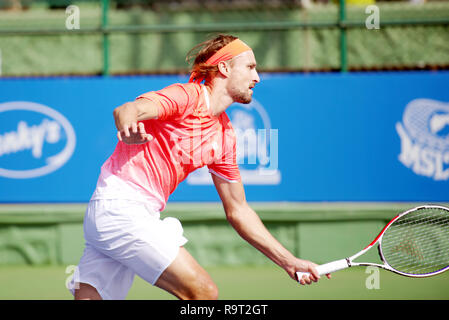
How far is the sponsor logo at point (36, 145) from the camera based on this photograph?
689 cm

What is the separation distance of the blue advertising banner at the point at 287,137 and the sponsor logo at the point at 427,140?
10 millimetres

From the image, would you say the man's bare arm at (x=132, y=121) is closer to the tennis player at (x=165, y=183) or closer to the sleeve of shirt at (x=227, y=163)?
the tennis player at (x=165, y=183)

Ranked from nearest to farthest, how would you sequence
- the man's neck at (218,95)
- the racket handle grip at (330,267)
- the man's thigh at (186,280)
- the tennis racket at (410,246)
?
the man's thigh at (186,280) < the racket handle grip at (330,267) < the man's neck at (218,95) < the tennis racket at (410,246)

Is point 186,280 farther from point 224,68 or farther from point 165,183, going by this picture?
point 224,68

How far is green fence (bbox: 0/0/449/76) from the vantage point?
7578 millimetres

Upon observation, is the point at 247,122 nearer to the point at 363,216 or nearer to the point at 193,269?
the point at 363,216

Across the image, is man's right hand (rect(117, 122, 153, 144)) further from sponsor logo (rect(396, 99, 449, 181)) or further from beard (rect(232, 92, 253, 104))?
sponsor logo (rect(396, 99, 449, 181))

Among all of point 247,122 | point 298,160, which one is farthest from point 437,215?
point 247,122

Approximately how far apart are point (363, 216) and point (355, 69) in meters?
2.00

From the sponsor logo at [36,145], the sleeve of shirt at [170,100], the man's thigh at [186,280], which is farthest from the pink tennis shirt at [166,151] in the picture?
the sponsor logo at [36,145]

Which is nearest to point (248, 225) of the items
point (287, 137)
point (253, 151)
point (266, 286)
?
point (266, 286)

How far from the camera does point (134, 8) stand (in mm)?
8352

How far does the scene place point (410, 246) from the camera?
4.79 m
